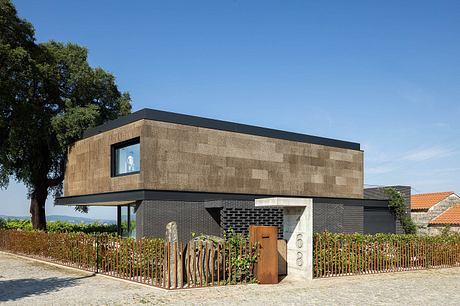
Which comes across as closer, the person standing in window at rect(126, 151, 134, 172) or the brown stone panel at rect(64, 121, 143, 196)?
the brown stone panel at rect(64, 121, 143, 196)

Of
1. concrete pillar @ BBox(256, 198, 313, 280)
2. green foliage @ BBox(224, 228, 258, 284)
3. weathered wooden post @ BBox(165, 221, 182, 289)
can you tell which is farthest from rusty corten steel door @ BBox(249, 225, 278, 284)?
weathered wooden post @ BBox(165, 221, 182, 289)

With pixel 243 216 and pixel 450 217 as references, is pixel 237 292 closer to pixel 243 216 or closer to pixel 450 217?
pixel 243 216

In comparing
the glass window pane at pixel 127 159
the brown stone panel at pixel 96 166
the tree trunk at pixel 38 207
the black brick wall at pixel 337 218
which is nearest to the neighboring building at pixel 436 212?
the black brick wall at pixel 337 218

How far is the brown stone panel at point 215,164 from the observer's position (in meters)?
21.0

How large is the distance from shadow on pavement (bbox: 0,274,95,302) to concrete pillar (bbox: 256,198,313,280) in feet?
21.4

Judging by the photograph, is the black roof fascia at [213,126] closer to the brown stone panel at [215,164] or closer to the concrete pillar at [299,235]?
the brown stone panel at [215,164]

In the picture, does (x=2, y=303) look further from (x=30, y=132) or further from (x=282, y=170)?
(x=30, y=132)

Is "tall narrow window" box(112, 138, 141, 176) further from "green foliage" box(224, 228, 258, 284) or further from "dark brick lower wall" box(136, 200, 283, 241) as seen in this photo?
"green foliage" box(224, 228, 258, 284)

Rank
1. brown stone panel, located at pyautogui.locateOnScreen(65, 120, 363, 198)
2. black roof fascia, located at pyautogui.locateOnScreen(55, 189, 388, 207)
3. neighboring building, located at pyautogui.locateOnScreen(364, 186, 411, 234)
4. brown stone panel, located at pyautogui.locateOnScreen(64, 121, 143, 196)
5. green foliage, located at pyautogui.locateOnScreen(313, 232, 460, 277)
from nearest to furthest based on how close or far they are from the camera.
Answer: green foliage, located at pyautogui.locateOnScreen(313, 232, 460, 277) < black roof fascia, located at pyautogui.locateOnScreen(55, 189, 388, 207) < brown stone panel, located at pyautogui.locateOnScreen(65, 120, 363, 198) < brown stone panel, located at pyautogui.locateOnScreen(64, 121, 143, 196) < neighboring building, located at pyautogui.locateOnScreen(364, 186, 411, 234)

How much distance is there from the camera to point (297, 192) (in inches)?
1024

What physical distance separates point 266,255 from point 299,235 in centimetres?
170

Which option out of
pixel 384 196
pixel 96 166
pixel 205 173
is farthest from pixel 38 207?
pixel 384 196

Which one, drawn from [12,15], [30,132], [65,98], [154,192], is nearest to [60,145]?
[30,132]

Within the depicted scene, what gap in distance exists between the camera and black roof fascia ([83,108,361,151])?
21156mm
